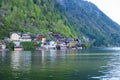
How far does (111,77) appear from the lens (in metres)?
52.2

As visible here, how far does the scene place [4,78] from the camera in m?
50.1

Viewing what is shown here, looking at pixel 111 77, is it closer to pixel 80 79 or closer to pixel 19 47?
pixel 80 79

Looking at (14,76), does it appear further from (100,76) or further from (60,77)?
(100,76)

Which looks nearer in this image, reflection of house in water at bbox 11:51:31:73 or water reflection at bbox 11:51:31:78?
water reflection at bbox 11:51:31:78

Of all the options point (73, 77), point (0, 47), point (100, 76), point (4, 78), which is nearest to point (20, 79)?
point (4, 78)

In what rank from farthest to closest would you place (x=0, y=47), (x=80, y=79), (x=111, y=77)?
(x=0, y=47) → (x=111, y=77) → (x=80, y=79)

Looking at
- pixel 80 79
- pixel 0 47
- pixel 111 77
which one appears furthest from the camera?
pixel 0 47

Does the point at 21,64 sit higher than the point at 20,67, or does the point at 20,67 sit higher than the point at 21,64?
the point at 21,64

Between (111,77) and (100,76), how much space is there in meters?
1.57

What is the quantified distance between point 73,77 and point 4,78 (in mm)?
8902

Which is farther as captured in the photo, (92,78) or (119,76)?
(119,76)

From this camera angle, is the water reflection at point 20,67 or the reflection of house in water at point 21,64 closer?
the water reflection at point 20,67

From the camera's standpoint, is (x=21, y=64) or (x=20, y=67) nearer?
(x=20, y=67)

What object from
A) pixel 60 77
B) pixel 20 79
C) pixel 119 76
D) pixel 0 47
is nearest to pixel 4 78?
pixel 20 79
